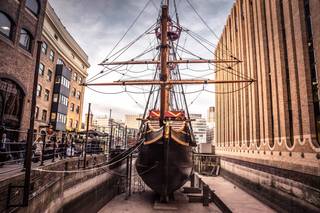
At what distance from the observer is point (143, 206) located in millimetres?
14492

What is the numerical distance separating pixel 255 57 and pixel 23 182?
22.9 meters

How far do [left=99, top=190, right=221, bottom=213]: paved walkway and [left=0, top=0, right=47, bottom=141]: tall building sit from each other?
7.66 meters

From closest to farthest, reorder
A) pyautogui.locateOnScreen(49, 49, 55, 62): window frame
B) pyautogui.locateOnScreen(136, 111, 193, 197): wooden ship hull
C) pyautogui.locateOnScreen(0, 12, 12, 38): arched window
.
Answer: pyautogui.locateOnScreen(0, 12, 12, 38): arched window → pyautogui.locateOnScreen(136, 111, 193, 197): wooden ship hull → pyautogui.locateOnScreen(49, 49, 55, 62): window frame

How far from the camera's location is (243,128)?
83.0 ft

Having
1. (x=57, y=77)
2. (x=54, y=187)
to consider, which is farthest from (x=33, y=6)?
(x=54, y=187)

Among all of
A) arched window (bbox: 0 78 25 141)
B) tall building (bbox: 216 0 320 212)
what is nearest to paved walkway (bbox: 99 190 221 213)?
tall building (bbox: 216 0 320 212)

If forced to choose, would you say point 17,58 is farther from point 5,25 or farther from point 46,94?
point 46,94

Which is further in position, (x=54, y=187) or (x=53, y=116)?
(x=53, y=116)

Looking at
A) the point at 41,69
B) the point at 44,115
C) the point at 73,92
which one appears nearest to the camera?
the point at 41,69

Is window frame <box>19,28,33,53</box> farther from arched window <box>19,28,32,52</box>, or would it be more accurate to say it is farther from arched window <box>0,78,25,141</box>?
arched window <box>0,78,25,141</box>

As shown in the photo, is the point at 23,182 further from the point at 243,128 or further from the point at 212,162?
the point at 212,162

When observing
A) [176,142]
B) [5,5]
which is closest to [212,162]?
[176,142]

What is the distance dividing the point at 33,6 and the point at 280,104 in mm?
19453

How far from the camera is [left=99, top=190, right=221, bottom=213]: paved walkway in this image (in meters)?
13.6
